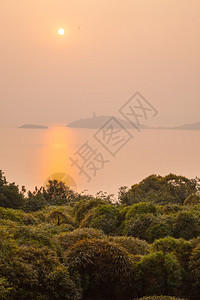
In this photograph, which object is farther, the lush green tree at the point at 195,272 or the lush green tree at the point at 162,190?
the lush green tree at the point at 162,190

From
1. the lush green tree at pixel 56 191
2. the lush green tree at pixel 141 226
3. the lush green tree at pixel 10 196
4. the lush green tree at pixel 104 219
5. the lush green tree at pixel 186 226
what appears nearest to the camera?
the lush green tree at pixel 186 226

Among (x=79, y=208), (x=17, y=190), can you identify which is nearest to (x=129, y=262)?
(x=79, y=208)

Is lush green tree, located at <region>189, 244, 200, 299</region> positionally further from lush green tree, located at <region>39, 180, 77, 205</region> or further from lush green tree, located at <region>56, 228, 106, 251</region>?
lush green tree, located at <region>39, 180, 77, 205</region>

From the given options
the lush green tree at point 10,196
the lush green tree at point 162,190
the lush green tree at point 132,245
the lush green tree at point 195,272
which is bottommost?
the lush green tree at point 195,272

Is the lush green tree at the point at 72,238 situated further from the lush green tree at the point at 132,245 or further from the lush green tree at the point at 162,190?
the lush green tree at the point at 162,190

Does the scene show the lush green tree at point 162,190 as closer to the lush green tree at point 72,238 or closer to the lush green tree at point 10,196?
the lush green tree at point 10,196

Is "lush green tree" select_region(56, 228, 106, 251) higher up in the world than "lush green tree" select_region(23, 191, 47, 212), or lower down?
lower down

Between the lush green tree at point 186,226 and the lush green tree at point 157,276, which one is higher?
the lush green tree at point 186,226

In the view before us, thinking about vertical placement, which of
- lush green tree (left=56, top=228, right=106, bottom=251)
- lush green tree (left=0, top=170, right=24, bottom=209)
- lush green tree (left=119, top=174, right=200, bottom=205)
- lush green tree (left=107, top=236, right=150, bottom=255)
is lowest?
lush green tree (left=107, top=236, right=150, bottom=255)

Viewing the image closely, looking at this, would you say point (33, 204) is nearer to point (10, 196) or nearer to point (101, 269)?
point (10, 196)

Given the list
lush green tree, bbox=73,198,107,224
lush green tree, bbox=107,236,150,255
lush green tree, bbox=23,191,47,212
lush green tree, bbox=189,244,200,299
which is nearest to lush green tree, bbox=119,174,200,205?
lush green tree, bbox=23,191,47,212

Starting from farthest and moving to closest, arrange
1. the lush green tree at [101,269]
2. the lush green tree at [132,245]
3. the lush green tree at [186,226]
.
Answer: the lush green tree at [186,226] → the lush green tree at [132,245] → the lush green tree at [101,269]

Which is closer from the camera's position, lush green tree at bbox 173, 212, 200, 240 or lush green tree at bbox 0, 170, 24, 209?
lush green tree at bbox 173, 212, 200, 240

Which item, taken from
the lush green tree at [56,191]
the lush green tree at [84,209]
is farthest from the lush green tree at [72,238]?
the lush green tree at [56,191]
